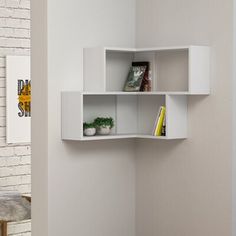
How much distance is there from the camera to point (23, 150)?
5.41 metres

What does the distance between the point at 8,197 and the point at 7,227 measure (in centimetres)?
68

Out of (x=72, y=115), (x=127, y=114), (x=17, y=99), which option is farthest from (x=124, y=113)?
(x=17, y=99)

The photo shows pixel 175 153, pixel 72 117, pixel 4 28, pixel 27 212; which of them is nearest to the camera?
pixel 72 117

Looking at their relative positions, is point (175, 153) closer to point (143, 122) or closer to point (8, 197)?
point (143, 122)

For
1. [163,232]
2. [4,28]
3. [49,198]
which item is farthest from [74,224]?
[4,28]

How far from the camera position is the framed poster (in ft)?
17.4

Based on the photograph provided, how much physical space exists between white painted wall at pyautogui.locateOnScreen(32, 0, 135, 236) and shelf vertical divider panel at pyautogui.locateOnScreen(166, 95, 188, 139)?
48cm

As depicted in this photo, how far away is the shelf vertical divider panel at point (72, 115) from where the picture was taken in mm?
3457

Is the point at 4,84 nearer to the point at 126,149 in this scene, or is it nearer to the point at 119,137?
the point at 126,149

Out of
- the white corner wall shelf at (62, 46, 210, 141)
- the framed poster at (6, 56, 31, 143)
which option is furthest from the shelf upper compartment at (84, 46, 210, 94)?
the framed poster at (6, 56, 31, 143)

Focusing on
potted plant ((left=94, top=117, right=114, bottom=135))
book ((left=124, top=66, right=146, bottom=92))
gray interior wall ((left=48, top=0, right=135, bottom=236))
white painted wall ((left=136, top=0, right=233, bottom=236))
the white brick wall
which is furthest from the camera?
the white brick wall

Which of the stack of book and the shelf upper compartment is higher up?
the shelf upper compartment

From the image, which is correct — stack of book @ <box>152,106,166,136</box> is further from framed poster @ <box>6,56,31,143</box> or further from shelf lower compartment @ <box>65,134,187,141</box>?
framed poster @ <box>6,56,31,143</box>

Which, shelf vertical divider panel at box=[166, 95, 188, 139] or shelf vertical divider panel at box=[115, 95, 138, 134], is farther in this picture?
shelf vertical divider panel at box=[115, 95, 138, 134]
